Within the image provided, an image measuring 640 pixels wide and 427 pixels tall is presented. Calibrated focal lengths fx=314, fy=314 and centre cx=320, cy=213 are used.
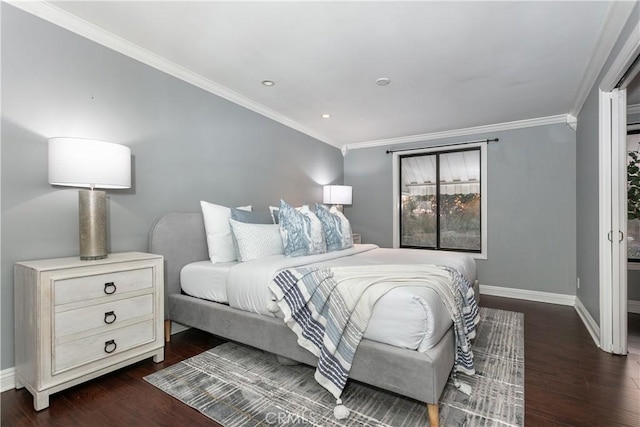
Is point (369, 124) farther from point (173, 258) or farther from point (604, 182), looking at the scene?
point (173, 258)

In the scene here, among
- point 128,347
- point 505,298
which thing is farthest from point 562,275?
point 128,347

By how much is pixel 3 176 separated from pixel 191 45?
1519mm

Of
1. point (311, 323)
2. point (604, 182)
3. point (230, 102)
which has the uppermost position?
point (230, 102)

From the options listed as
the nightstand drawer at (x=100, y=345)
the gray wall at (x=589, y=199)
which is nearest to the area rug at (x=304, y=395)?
the nightstand drawer at (x=100, y=345)

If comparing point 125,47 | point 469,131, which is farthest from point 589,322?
point 125,47

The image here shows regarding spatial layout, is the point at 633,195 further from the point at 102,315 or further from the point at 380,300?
the point at 102,315

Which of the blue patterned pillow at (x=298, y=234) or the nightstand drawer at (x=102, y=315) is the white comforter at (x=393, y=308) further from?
the nightstand drawer at (x=102, y=315)

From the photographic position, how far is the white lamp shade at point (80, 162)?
188 cm

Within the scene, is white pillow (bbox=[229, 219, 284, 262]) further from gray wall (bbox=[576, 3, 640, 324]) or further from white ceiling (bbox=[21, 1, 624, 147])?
gray wall (bbox=[576, 3, 640, 324])

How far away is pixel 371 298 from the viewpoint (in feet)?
5.76

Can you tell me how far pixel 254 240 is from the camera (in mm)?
2688

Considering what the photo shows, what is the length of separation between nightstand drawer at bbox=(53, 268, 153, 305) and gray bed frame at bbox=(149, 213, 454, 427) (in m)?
0.46

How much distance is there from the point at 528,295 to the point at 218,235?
4.03 meters

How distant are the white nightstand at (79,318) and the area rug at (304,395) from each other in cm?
34
